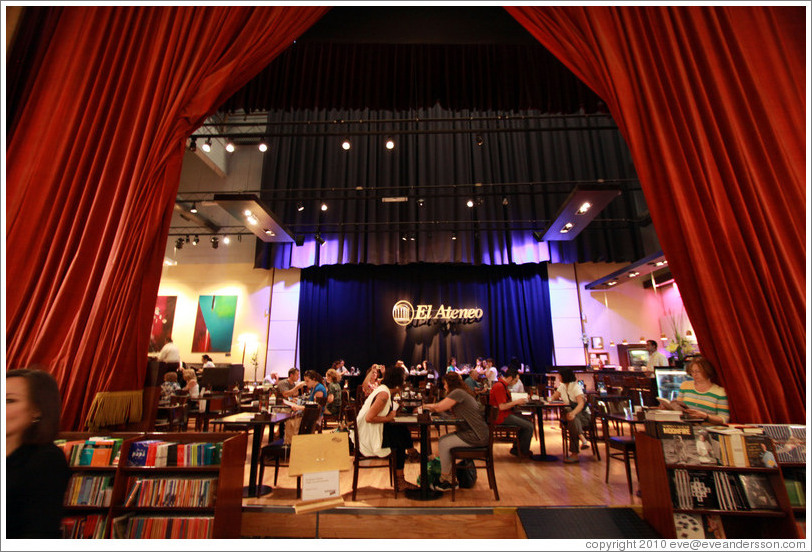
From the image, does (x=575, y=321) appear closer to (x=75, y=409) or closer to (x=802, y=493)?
(x=802, y=493)

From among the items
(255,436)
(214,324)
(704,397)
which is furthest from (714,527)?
(214,324)

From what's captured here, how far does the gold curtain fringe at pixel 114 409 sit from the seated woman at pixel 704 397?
4.88 meters

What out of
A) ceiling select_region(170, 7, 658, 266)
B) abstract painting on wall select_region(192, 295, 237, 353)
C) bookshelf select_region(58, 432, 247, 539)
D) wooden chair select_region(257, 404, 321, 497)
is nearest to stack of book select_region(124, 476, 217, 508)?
bookshelf select_region(58, 432, 247, 539)

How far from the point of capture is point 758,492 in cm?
265

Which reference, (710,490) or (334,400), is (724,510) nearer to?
(710,490)

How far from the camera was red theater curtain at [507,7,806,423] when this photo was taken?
2869mm

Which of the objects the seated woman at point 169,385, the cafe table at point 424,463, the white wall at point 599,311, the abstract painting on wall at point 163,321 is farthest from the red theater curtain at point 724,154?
the abstract painting on wall at point 163,321

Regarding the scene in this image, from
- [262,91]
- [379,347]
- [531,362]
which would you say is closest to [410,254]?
[379,347]

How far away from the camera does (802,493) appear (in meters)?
2.66

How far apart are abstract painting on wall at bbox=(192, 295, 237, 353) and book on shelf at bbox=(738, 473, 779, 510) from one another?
42.9 feet

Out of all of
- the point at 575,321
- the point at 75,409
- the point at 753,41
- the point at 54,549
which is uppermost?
the point at 753,41

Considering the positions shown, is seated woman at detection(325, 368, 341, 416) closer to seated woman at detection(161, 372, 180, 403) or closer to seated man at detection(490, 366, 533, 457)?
seated woman at detection(161, 372, 180, 403)

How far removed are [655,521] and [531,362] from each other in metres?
9.94

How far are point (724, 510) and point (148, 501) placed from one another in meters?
4.15
